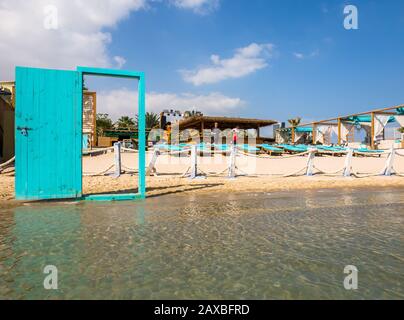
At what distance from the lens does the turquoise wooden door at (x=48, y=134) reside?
556 centimetres

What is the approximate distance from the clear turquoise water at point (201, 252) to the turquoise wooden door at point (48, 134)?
0.88 m

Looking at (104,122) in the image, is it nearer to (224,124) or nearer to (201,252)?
(224,124)

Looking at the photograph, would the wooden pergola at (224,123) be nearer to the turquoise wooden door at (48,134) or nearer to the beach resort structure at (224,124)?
the beach resort structure at (224,124)

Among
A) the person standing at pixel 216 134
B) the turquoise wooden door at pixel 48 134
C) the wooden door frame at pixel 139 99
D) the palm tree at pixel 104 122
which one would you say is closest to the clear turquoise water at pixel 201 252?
the turquoise wooden door at pixel 48 134

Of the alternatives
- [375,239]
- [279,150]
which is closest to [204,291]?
[375,239]

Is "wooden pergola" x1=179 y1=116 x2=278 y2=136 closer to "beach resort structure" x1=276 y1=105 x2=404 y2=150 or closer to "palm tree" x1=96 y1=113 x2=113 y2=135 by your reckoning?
"beach resort structure" x1=276 y1=105 x2=404 y2=150

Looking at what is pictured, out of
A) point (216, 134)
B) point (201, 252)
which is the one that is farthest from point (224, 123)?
point (201, 252)

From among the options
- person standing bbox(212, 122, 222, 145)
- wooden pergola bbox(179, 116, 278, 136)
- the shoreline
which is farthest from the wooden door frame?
person standing bbox(212, 122, 222, 145)

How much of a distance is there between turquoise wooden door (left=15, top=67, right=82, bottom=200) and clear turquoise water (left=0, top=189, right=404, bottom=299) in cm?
88

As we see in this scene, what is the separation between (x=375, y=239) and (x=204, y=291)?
7.64 feet

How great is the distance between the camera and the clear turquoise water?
2.01 meters

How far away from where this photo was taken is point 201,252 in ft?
9.12

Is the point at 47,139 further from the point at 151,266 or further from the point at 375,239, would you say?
the point at 375,239

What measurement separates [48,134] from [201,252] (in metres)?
4.52
